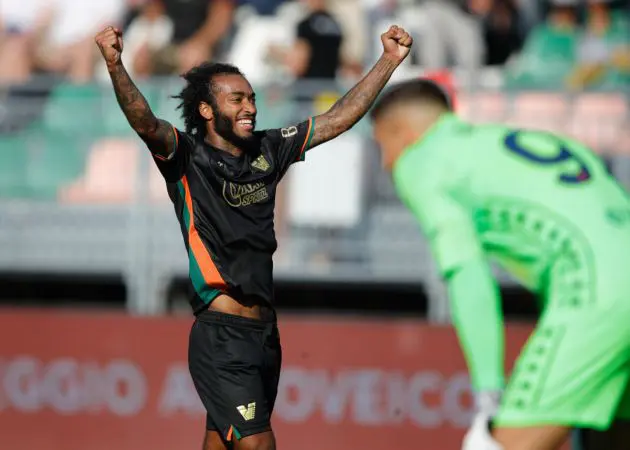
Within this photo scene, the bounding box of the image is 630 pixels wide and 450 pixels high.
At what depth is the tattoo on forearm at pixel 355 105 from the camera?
19.1ft

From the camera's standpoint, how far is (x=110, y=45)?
16.8ft

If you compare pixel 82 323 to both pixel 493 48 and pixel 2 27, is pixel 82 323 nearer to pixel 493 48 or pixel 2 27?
pixel 2 27

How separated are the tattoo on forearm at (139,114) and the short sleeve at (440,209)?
101 cm

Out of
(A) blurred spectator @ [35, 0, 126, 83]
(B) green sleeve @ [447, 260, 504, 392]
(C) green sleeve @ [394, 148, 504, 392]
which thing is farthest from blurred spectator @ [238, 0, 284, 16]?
(B) green sleeve @ [447, 260, 504, 392]

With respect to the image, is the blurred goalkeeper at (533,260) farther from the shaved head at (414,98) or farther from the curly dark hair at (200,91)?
the curly dark hair at (200,91)

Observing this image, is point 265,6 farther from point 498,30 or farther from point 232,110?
point 232,110

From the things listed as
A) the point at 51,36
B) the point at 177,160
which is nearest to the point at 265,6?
the point at 51,36

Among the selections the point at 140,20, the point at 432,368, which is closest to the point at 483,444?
the point at 432,368

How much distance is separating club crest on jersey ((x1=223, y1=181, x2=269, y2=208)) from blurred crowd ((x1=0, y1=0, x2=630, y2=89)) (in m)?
5.24

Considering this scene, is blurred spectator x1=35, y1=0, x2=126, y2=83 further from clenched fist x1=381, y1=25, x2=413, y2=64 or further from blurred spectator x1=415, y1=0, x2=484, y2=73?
clenched fist x1=381, y1=25, x2=413, y2=64

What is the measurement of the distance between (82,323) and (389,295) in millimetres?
2600

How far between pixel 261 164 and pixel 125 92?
0.78 metres

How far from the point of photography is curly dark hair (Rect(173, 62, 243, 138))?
18.5 ft

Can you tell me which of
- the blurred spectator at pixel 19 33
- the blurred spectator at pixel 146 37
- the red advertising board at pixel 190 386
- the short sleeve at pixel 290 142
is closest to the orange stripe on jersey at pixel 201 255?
the short sleeve at pixel 290 142
